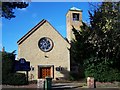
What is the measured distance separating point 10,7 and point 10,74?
798 centimetres

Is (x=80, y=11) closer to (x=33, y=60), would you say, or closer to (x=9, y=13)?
(x=33, y=60)

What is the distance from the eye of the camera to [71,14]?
58500 millimetres

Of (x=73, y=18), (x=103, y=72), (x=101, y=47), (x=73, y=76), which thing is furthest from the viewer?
(x=73, y=18)

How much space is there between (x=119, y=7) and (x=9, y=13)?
978cm

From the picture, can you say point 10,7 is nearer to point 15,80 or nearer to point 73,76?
point 15,80

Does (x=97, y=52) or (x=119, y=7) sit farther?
(x=97, y=52)

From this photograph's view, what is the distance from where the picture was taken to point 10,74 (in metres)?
31.2

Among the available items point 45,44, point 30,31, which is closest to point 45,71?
point 45,44

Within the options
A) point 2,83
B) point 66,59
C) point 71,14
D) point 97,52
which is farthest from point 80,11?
point 2,83

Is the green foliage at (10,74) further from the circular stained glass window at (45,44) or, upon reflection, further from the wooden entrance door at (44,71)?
the circular stained glass window at (45,44)

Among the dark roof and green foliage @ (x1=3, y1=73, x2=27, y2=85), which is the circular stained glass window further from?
green foliage @ (x1=3, y1=73, x2=27, y2=85)

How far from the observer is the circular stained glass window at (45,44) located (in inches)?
1759

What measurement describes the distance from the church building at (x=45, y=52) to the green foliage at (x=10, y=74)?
1083 cm

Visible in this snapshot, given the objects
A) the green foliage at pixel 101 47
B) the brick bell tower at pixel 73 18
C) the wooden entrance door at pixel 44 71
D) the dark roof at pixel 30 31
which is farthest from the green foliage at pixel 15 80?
the brick bell tower at pixel 73 18
